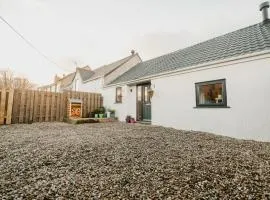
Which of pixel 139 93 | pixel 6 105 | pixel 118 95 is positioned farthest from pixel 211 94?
pixel 6 105

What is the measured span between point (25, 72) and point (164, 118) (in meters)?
23.4

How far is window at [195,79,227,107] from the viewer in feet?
21.1

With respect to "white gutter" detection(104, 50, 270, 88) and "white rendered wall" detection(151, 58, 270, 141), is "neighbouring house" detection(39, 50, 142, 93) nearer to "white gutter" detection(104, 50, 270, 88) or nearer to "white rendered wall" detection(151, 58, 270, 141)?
"white gutter" detection(104, 50, 270, 88)

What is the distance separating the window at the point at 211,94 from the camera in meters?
6.43

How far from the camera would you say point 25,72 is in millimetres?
23500

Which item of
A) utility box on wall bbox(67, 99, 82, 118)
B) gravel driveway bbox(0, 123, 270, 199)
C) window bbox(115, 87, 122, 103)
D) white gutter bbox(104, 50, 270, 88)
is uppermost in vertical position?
white gutter bbox(104, 50, 270, 88)

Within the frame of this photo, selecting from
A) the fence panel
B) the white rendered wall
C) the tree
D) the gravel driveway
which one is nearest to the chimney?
the white rendered wall

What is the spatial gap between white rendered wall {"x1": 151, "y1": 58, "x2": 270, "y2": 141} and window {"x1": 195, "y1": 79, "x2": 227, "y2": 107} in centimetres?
17

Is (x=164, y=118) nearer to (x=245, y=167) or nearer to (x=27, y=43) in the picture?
(x=245, y=167)

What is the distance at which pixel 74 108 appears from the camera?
10930 mm

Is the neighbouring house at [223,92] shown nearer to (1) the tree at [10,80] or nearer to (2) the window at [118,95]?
(2) the window at [118,95]

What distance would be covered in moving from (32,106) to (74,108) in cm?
243

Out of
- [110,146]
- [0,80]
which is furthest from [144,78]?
[0,80]

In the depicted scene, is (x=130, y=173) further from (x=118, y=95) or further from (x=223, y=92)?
(x=118, y=95)
